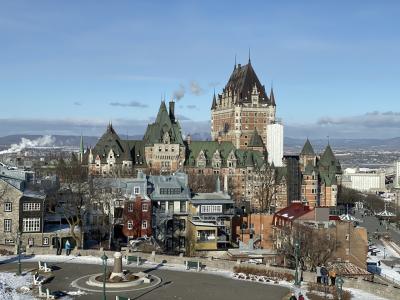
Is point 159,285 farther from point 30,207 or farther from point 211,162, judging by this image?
point 211,162

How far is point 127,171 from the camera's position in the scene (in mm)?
119062

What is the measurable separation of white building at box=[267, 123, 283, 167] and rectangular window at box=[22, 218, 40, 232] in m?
97.7

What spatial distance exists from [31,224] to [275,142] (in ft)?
332

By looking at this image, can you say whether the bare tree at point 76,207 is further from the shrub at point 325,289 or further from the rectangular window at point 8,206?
the shrub at point 325,289

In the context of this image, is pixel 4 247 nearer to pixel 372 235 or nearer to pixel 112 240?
pixel 112 240

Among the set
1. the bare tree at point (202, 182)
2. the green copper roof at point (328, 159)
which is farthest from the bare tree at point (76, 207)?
the green copper roof at point (328, 159)

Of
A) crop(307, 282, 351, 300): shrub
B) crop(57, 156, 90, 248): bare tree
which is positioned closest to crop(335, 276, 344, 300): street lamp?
crop(307, 282, 351, 300): shrub

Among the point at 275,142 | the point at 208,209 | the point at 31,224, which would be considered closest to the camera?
the point at 31,224

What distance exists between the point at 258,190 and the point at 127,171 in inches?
1094

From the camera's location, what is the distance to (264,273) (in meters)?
43.6

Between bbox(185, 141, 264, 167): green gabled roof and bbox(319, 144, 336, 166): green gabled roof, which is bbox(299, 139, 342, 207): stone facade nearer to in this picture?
bbox(319, 144, 336, 166): green gabled roof

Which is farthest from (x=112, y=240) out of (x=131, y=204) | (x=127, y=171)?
(x=127, y=171)

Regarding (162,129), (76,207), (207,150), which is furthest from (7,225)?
(207,150)

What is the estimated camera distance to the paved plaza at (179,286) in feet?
124
